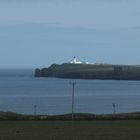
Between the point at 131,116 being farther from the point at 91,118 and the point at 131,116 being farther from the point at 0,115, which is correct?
the point at 0,115

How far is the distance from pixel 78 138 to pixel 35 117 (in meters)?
17.6

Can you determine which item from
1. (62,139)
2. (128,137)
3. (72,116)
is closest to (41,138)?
(62,139)

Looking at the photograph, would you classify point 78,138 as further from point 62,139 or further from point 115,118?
point 115,118

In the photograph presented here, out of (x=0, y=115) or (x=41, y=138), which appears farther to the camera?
(x=0, y=115)

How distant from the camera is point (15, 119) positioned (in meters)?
38.7

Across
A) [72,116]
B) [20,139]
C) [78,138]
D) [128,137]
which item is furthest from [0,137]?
[72,116]

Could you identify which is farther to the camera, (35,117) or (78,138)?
(35,117)

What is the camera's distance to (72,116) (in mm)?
38406

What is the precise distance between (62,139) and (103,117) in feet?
59.6

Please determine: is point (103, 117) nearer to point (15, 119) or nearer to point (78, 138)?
point (15, 119)

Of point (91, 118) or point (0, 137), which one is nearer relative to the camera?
point (0, 137)

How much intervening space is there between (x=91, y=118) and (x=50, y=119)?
7.76 feet

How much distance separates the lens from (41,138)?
71.4ft

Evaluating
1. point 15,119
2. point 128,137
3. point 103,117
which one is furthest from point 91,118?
point 128,137
